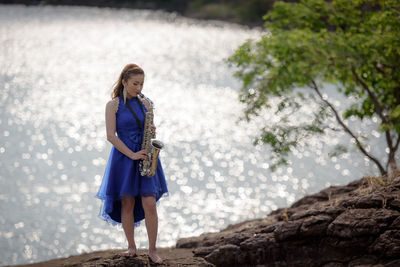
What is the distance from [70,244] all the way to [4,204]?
3729 millimetres

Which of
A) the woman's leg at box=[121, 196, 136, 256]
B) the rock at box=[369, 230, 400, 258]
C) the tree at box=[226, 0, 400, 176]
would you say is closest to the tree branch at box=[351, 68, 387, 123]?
the tree at box=[226, 0, 400, 176]

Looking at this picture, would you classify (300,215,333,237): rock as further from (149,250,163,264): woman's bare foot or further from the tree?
the tree

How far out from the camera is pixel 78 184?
65.9 ft

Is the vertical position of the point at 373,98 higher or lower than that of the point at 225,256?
higher

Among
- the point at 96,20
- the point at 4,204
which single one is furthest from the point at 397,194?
the point at 96,20

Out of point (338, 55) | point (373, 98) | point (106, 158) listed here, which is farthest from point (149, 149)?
point (106, 158)

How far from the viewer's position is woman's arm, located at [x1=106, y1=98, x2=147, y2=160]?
5.68m

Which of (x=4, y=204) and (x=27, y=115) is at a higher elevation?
(x=27, y=115)

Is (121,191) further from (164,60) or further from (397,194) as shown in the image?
(164,60)

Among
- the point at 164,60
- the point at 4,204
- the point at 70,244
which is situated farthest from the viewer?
the point at 164,60

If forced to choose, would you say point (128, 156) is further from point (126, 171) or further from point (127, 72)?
point (127, 72)

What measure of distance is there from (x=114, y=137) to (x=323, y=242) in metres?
2.93

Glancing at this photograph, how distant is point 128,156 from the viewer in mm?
5727

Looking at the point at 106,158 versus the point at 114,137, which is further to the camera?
the point at 106,158
